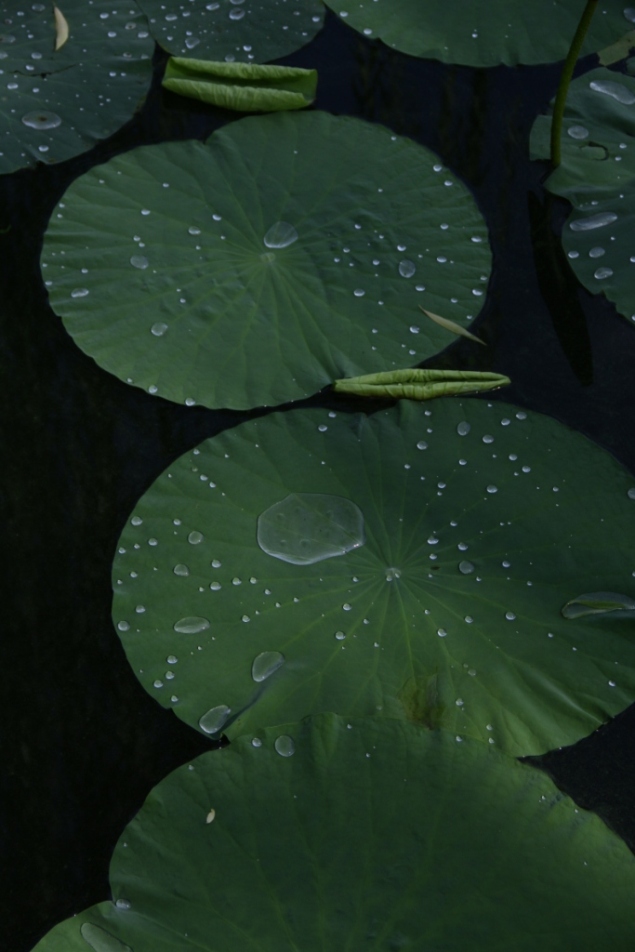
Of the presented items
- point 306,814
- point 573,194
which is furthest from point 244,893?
point 573,194

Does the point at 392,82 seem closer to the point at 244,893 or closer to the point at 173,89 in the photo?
the point at 173,89

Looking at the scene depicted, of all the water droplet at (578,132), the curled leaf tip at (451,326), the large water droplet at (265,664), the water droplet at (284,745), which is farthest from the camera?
the water droplet at (578,132)

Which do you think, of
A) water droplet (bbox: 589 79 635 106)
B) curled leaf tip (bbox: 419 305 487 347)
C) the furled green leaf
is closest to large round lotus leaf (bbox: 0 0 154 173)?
the furled green leaf

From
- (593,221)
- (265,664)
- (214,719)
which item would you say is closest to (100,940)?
(214,719)

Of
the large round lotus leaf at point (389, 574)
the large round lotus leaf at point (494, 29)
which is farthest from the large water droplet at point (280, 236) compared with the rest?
the large round lotus leaf at point (494, 29)

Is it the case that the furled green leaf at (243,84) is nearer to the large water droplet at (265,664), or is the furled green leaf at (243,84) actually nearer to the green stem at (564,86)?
the green stem at (564,86)

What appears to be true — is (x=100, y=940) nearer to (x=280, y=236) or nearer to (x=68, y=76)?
(x=280, y=236)
